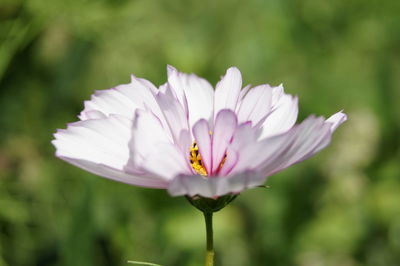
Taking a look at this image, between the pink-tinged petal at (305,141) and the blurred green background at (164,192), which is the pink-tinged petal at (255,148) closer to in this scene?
the pink-tinged petal at (305,141)

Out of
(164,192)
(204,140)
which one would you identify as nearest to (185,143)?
(204,140)

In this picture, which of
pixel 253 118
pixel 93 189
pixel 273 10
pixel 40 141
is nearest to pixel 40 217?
pixel 40 141

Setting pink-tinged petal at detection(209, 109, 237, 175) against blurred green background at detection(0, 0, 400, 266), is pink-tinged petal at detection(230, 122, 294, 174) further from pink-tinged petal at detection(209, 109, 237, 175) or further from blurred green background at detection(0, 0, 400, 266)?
blurred green background at detection(0, 0, 400, 266)

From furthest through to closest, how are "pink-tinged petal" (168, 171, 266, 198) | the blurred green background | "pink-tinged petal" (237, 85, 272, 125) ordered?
the blurred green background, "pink-tinged petal" (237, 85, 272, 125), "pink-tinged petal" (168, 171, 266, 198)

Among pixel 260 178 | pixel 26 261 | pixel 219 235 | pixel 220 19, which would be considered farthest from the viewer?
pixel 220 19

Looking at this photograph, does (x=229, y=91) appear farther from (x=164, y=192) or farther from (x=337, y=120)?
(x=164, y=192)

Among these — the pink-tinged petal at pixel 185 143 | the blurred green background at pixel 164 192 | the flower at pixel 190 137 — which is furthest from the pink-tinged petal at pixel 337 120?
the blurred green background at pixel 164 192

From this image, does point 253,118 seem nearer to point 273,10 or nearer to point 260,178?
point 260,178

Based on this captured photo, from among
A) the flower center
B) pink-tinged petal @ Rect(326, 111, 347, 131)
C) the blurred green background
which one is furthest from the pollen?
the blurred green background
